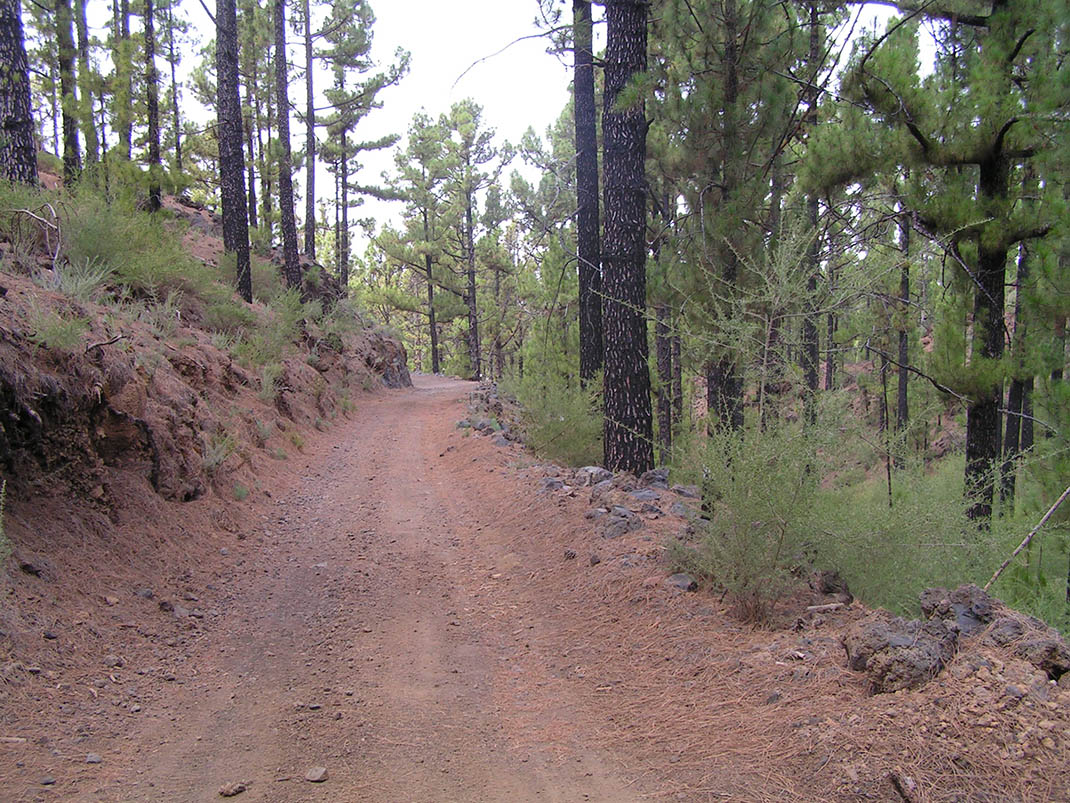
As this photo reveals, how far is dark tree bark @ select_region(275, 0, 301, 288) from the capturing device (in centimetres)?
1738

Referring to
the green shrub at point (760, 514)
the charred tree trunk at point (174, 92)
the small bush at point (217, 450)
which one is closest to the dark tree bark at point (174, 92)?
the charred tree trunk at point (174, 92)

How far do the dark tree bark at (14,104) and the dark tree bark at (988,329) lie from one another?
11192 mm

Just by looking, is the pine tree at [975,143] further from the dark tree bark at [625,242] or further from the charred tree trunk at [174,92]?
the charred tree trunk at [174,92]

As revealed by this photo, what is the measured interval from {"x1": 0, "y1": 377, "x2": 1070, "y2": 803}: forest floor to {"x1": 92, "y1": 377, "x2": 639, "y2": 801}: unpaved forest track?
0.05 feet

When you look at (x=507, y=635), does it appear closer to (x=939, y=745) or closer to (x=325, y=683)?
(x=325, y=683)

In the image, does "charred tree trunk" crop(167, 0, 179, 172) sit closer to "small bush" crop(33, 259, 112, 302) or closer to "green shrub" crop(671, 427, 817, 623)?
"small bush" crop(33, 259, 112, 302)

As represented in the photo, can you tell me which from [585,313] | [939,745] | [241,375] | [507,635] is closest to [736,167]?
[585,313]

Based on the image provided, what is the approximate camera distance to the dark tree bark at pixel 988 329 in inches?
292

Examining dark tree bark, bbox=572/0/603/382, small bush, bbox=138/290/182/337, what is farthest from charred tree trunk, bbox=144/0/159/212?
dark tree bark, bbox=572/0/603/382

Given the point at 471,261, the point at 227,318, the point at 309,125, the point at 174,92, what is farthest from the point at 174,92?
the point at 227,318

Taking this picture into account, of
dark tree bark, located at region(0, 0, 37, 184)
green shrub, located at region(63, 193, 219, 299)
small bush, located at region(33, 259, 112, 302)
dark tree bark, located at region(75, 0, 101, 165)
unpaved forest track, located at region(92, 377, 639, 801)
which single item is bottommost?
unpaved forest track, located at region(92, 377, 639, 801)

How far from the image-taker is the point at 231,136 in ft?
47.3

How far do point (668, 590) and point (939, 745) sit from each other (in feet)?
7.59

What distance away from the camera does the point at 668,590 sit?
5059 millimetres
